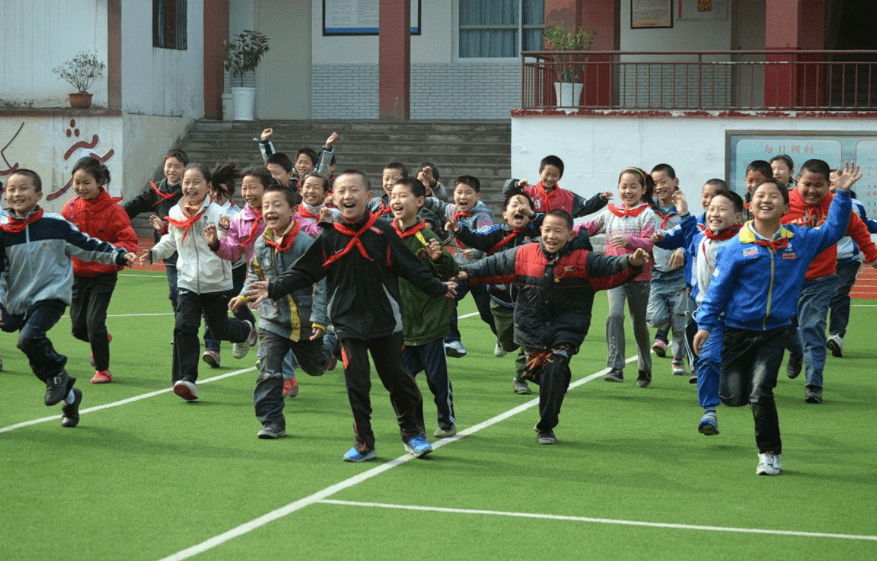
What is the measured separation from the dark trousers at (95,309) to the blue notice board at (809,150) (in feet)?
43.1

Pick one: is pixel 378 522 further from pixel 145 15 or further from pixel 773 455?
pixel 145 15

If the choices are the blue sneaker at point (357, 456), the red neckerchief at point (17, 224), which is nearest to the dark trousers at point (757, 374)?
the blue sneaker at point (357, 456)

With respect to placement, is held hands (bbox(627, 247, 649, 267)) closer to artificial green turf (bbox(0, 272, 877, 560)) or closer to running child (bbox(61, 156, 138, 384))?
artificial green turf (bbox(0, 272, 877, 560))

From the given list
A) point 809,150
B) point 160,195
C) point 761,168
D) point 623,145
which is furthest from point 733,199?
point 623,145

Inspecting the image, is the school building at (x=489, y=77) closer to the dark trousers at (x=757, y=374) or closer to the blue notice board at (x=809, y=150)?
the blue notice board at (x=809, y=150)

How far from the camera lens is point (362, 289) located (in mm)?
7203

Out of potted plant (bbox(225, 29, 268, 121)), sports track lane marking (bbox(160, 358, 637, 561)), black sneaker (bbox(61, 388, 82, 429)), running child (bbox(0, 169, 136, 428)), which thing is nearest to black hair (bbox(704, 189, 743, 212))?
sports track lane marking (bbox(160, 358, 637, 561))

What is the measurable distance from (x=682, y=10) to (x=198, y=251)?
1872 centimetres

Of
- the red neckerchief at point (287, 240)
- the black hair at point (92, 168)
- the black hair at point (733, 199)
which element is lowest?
the red neckerchief at point (287, 240)

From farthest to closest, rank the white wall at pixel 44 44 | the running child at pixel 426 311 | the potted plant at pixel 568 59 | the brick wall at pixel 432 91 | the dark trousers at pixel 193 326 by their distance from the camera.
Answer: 1. the brick wall at pixel 432 91
2. the white wall at pixel 44 44
3. the potted plant at pixel 568 59
4. the dark trousers at pixel 193 326
5. the running child at pixel 426 311

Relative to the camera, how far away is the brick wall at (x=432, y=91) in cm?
2773

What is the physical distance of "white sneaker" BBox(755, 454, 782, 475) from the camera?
6.88m

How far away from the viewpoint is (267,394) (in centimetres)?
787

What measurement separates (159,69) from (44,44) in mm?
2278
